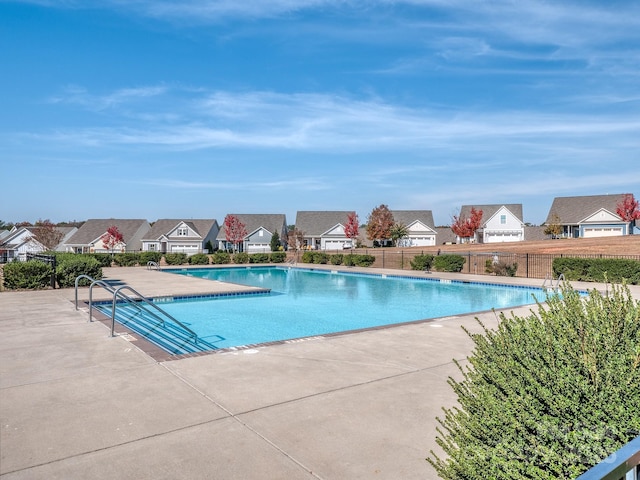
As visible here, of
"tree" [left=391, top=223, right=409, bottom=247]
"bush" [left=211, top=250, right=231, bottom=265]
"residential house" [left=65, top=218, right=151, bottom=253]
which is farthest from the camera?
"tree" [left=391, top=223, right=409, bottom=247]

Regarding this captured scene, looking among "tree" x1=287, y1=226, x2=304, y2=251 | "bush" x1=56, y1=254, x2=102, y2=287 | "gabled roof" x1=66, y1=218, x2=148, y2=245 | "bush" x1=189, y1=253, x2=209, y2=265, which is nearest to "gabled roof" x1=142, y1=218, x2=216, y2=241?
"gabled roof" x1=66, y1=218, x2=148, y2=245

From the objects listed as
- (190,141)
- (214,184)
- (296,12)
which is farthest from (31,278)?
(214,184)

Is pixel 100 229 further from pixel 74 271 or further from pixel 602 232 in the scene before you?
pixel 602 232

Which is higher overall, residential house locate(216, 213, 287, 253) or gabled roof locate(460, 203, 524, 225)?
gabled roof locate(460, 203, 524, 225)

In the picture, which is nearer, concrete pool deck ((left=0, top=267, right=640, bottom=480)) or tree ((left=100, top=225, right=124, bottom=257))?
concrete pool deck ((left=0, top=267, right=640, bottom=480))

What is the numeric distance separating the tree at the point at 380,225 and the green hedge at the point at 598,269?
34716 millimetres

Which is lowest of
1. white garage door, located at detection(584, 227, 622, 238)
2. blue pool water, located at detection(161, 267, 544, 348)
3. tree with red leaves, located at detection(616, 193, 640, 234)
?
blue pool water, located at detection(161, 267, 544, 348)

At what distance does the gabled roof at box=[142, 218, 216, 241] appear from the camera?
54.7 metres

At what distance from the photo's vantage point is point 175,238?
5375 centimetres

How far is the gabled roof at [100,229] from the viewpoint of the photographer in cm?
5571

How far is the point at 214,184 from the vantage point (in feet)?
131

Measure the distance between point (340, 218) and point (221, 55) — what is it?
4053 centimetres

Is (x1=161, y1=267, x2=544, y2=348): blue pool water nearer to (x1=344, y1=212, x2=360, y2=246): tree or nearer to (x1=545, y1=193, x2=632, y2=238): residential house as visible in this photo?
(x1=344, y1=212, x2=360, y2=246): tree

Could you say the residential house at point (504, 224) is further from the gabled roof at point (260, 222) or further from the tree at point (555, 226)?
the gabled roof at point (260, 222)
